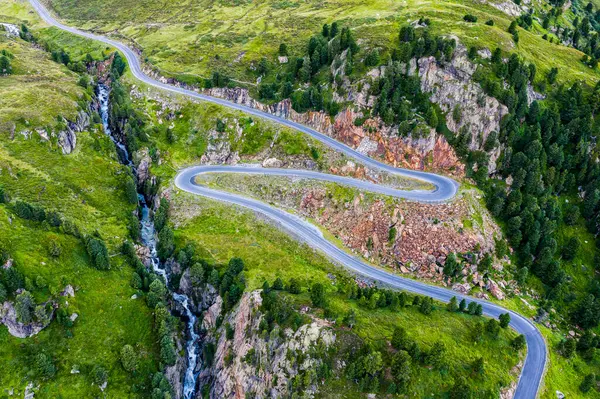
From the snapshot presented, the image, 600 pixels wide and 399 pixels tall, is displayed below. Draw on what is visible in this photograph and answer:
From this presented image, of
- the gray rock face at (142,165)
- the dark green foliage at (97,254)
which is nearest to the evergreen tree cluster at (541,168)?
the gray rock face at (142,165)

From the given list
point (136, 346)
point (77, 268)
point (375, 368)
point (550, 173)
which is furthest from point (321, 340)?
point (550, 173)

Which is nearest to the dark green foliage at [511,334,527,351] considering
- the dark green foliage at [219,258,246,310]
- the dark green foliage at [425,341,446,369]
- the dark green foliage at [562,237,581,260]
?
the dark green foliage at [425,341,446,369]

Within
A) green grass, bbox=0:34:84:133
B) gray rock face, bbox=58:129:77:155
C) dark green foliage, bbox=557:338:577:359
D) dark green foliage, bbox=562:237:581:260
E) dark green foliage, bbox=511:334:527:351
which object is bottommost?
dark green foliage, bbox=557:338:577:359

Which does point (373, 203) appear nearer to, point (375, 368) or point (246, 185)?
point (246, 185)

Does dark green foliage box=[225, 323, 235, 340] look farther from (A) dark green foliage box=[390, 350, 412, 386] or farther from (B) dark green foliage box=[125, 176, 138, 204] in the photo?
(B) dark green foliage box=[125, 176, 138, 204]

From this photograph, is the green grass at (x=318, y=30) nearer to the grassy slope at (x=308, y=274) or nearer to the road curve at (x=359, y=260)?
the road curve at (x=359, y=260)
